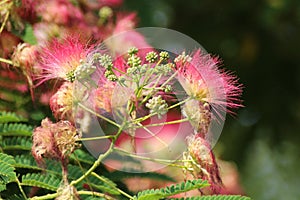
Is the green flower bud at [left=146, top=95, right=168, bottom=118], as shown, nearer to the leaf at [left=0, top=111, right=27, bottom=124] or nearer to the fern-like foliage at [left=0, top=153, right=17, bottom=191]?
the fern-like foliage at [left=0, top=153, right=17, bottom=191]

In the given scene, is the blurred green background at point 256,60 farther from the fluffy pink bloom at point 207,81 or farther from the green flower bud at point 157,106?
the green flower bud at point 157,106

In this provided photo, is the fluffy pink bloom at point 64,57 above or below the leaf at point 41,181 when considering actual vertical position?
above

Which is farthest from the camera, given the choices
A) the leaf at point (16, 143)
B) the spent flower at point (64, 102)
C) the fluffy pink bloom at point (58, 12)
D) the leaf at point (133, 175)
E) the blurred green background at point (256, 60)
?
the blurred green background at point (256, 60)

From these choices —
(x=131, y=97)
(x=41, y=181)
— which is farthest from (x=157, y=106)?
(x=41, y=181)

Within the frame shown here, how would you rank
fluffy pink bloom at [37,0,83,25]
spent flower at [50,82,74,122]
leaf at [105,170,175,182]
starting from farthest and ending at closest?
1. fluffy pink bloom at [37,0,83,25]
2. leaf at [105,170,175,182]
3. spent flower at [50,82,74,122]

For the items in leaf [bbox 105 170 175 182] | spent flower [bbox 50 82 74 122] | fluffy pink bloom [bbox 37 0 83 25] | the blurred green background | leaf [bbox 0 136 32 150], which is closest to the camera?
spent flower [bbox 50 82 74 122]

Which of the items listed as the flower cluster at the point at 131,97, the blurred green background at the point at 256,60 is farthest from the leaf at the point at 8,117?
the blurred green background at the point at 256,60

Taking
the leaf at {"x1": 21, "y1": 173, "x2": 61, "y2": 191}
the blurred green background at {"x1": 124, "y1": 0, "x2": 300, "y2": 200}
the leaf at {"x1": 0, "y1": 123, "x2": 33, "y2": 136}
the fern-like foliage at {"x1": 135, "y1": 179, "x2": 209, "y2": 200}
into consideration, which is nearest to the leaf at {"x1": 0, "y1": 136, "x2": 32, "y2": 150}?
the leaf at {"x1": 0, "y1": 123, "x2": 33, "y2": 136}

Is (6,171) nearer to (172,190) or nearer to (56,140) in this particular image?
(56,140)
